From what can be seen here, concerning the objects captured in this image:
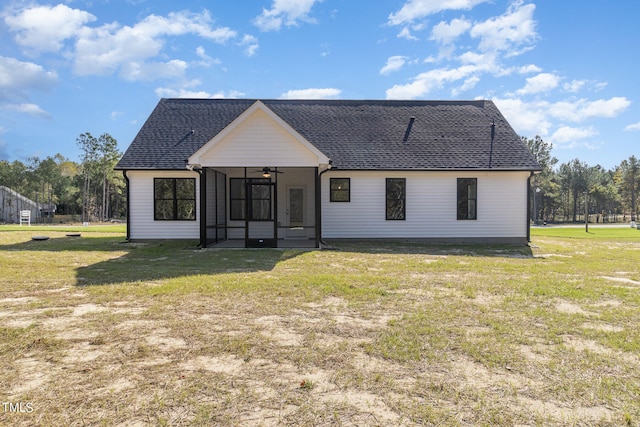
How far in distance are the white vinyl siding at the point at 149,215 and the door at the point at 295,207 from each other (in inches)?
146

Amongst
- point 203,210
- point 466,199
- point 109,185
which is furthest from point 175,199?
point 109,185

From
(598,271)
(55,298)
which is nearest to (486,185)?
(598,271)

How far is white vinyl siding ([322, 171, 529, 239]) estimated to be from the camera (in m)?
15.3

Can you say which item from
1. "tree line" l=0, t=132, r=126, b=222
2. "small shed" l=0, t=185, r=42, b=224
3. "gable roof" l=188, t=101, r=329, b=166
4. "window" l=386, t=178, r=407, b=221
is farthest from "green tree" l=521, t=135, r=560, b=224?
"small shed" l=0, t=185, r=42, b=224

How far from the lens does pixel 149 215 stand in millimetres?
15031

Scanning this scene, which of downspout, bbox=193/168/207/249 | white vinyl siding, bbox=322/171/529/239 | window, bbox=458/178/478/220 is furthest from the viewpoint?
window, bbox=458/178/478/220

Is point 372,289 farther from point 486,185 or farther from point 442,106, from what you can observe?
point 442,106

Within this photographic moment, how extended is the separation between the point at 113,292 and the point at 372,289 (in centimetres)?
450

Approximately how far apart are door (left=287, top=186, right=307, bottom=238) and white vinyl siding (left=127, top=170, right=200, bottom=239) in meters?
3.71

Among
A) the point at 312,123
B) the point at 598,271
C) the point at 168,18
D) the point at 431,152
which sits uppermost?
the point at 168,18

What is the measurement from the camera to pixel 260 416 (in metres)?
2.71

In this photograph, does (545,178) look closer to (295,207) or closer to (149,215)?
(295,207)

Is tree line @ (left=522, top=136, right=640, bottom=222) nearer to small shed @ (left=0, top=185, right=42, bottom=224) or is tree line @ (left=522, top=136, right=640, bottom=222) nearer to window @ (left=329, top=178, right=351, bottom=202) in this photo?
window @ (left=329, top=178, right=351, bottom=202)

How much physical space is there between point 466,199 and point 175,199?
11.7 metres
